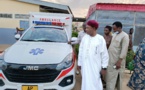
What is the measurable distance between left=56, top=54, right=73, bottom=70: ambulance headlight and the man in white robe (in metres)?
0.59

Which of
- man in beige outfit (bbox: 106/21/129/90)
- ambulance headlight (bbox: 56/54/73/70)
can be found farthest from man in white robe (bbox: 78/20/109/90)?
man in beige outfit (bbox: 106/21/129/90)

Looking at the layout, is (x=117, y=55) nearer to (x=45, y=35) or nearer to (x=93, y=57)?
(x=93, y=57)

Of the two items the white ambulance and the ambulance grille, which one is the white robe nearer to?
the white ambulance

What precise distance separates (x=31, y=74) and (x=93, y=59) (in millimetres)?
1270

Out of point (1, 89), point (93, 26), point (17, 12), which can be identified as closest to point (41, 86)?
point (1, 89)

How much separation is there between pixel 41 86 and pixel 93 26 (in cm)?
150

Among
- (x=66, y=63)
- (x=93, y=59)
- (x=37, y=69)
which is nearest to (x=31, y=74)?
(x=37, y=69)

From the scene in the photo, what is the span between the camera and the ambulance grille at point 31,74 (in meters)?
4.76

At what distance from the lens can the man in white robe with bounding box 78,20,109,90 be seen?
4.30 metres

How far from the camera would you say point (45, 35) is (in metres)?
6.42

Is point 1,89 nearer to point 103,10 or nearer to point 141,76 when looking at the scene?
point 141,76

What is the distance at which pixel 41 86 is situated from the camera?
4711 mm

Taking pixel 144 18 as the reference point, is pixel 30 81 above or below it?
below

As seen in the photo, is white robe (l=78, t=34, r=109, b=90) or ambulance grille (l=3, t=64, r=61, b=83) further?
ambulance grille (l=3, t=64, r=61, b=83)
